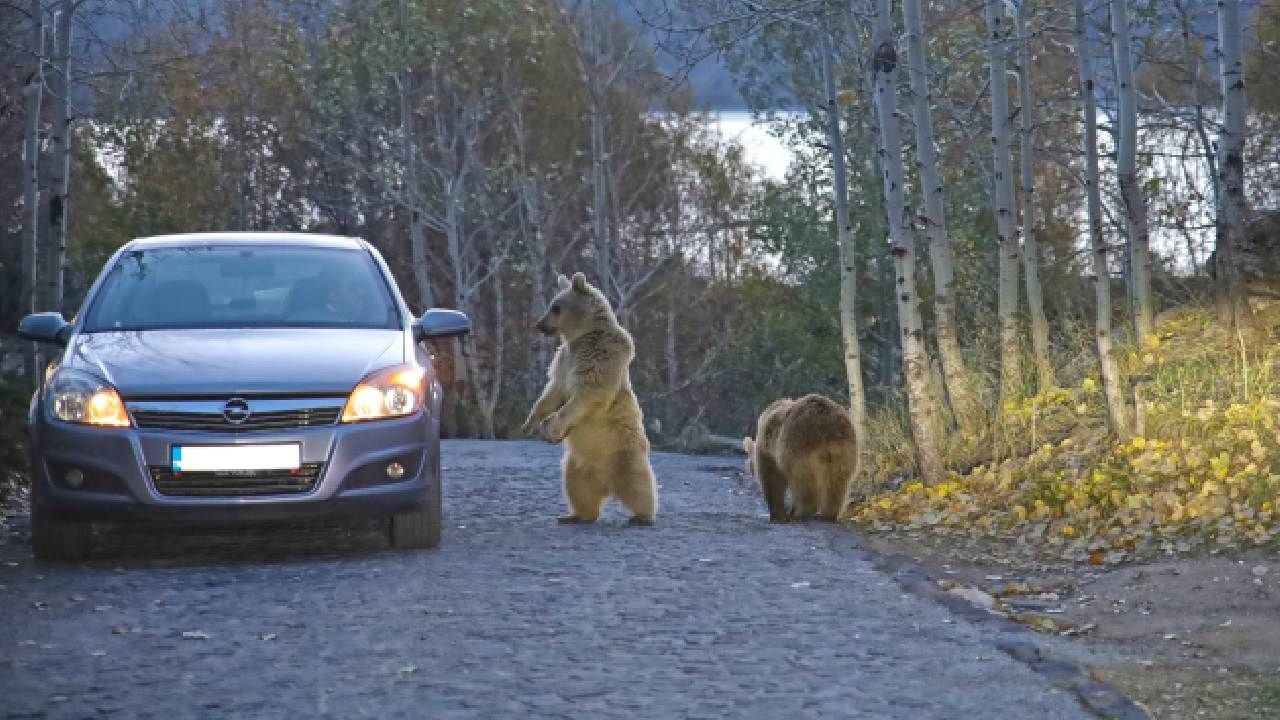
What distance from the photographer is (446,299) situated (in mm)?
62219

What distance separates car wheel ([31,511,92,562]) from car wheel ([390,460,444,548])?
67.6 inches

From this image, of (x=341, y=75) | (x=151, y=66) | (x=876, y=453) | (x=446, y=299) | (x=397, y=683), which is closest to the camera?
(x=397, y=683)

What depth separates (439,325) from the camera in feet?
40.0

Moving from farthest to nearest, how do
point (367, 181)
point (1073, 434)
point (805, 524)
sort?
point (367, 181), point (1073, 434), point (805, 524)

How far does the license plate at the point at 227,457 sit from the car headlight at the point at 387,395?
0.43 meters

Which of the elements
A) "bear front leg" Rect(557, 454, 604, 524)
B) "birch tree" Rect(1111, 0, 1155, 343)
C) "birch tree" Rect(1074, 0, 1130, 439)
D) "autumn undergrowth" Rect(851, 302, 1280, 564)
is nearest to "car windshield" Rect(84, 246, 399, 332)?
"bear front leg" Rect(557, 454, 604, 524)

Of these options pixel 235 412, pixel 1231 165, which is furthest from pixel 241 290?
pixel 1231 165

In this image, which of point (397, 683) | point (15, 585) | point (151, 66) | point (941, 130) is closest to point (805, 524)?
point (15, 585)

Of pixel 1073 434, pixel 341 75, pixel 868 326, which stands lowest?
pixel 1073 434

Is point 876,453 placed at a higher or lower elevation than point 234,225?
lower

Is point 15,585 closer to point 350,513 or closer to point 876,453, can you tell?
point 350,513

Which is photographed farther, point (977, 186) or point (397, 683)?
point (977, 186)

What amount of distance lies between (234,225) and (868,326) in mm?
25298

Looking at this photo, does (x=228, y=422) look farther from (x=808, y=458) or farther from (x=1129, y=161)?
(x=1129, y=161)
